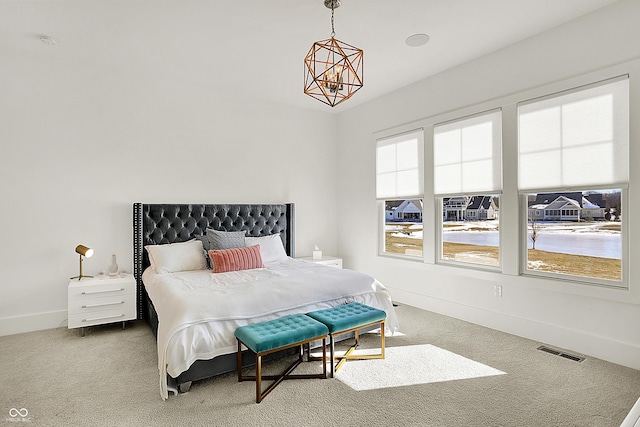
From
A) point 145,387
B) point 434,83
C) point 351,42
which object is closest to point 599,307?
point 434,83

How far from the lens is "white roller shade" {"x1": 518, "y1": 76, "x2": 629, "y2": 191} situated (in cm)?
287

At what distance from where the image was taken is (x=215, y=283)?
3279 millimetres

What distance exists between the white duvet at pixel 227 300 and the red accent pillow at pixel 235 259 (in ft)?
0.37

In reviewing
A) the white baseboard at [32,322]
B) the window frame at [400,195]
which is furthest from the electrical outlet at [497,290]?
the white baseboard at [32,322]

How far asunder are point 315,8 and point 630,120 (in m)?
2.67

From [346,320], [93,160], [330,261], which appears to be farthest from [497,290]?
[93,160]

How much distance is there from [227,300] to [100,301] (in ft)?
6.00

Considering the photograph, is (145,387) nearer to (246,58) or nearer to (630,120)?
(246,58)

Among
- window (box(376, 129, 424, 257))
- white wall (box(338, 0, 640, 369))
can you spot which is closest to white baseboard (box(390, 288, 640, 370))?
white wall (box(338, 0, 640, 369))

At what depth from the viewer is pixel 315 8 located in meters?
2.84

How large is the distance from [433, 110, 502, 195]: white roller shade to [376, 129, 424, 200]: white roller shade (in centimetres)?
28

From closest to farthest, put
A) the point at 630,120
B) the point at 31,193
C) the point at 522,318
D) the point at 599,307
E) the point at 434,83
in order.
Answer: the point at 630,120, the point at 599,307, the point at 522,318, the point at 31,193, the point at 434,83

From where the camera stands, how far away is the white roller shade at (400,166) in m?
4.61

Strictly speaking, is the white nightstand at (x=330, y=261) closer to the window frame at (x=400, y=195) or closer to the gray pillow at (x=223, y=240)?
the window frame at (x=400, y=195)
